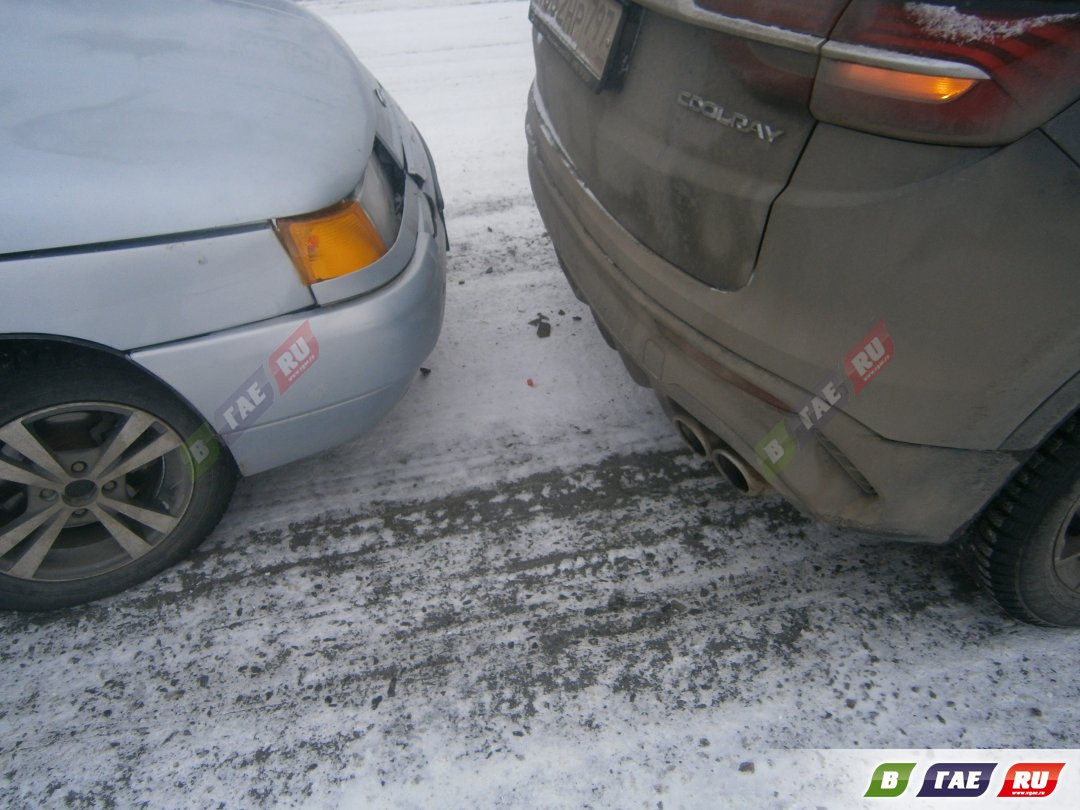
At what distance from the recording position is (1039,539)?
61.2 inches

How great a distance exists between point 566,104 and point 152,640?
5.87 feet

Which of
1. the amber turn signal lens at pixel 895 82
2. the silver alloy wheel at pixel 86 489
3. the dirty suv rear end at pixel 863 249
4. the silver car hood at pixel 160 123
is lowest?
the silver alloy wheel at pixel 86 489

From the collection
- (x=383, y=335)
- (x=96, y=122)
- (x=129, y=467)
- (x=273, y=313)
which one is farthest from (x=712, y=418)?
(x=96, y=122)

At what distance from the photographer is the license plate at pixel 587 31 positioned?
1.58 meters

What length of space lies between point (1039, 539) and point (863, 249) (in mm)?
828

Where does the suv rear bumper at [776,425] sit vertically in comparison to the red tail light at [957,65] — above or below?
below

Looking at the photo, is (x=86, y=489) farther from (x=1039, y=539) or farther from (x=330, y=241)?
(x=1039, y=539)

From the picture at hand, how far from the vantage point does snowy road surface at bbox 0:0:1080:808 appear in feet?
5.31

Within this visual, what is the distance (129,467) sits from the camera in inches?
72.6

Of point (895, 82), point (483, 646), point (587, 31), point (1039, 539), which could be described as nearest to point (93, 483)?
point (483, 646)

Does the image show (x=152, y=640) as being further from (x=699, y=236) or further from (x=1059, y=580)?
(x=1059, y=580)

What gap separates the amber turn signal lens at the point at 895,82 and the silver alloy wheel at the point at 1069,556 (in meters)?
1.04

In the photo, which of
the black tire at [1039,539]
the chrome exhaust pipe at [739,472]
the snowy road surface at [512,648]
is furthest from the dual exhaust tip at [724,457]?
the black tire at [1039,539]

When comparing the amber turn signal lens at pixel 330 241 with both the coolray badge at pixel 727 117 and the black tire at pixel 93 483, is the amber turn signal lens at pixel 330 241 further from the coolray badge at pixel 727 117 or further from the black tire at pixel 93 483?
the coolray badge at pixel 727 117
